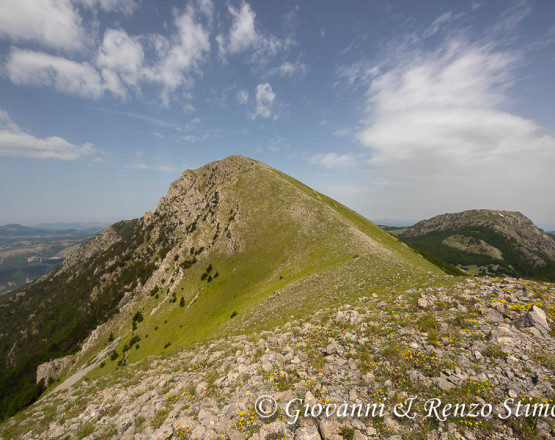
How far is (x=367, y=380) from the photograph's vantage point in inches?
387

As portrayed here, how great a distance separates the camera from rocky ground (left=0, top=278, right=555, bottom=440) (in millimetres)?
7742

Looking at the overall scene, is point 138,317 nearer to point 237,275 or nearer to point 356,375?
point 237,275

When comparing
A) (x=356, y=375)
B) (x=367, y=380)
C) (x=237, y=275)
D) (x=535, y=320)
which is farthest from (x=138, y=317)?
(x=535, y=320)

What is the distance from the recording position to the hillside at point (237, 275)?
29.2 meters

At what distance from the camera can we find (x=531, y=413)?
7.12 meters

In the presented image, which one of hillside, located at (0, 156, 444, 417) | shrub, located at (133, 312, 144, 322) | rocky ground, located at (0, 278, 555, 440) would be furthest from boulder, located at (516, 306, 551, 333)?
shrub, located at (133, 312, 144, 322)

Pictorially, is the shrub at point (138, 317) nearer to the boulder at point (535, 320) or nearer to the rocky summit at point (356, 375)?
the rocky summit at point (356, 375)

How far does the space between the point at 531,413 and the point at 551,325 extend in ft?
20.6

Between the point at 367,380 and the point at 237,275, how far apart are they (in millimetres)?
50642

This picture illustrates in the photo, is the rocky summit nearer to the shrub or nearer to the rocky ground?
the rocky ground

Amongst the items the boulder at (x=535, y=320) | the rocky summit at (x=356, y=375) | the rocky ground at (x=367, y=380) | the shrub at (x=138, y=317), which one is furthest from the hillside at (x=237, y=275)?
the boulder at (x=535, y=320)

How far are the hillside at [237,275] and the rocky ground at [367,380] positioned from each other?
6.55m

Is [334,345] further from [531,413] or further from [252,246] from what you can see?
[252,246]

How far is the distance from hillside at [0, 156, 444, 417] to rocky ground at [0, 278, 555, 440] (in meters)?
6.55
